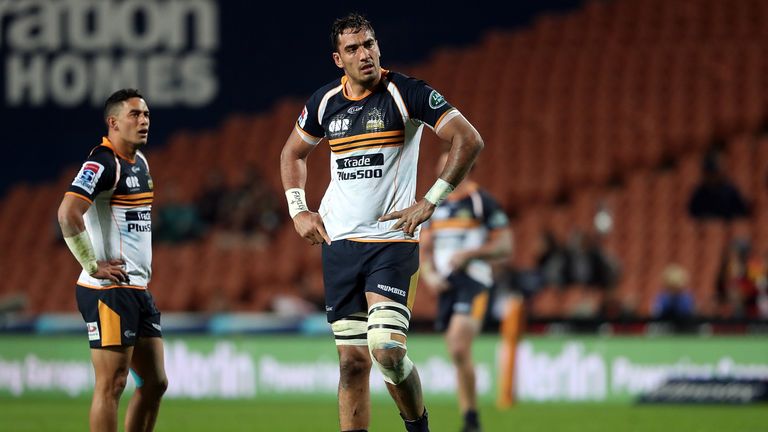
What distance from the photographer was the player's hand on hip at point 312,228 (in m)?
6.95

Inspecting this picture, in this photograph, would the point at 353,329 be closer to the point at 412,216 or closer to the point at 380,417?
the point at 412,216

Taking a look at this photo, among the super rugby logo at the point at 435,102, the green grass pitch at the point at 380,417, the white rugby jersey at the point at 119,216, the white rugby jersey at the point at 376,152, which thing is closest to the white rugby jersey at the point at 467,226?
the green grass pitch at the point at 380,417

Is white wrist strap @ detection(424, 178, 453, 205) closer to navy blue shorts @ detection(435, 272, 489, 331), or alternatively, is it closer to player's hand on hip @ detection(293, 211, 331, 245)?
player's hand on hip @ detection(293, 211, 331, 245)

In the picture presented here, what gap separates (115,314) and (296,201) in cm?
129

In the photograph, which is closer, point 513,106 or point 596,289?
point 596,289

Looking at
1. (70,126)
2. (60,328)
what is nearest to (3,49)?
(70,126)

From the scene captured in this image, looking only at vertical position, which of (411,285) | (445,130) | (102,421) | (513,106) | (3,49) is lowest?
(102,421)

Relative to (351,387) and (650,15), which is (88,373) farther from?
(650,15)

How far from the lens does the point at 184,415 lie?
13.0 m

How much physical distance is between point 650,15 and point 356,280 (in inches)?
663

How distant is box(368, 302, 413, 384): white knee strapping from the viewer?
673cm

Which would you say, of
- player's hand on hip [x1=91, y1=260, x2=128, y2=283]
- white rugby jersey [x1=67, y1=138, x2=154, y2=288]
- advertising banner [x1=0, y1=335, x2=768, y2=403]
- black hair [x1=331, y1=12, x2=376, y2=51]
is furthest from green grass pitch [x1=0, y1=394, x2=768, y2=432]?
black hair [x1=331, y1=12, x2=376, y2=51]

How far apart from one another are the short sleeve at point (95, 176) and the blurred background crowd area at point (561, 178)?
946 cm

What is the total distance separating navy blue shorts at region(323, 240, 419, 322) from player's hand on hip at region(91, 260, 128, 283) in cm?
125
